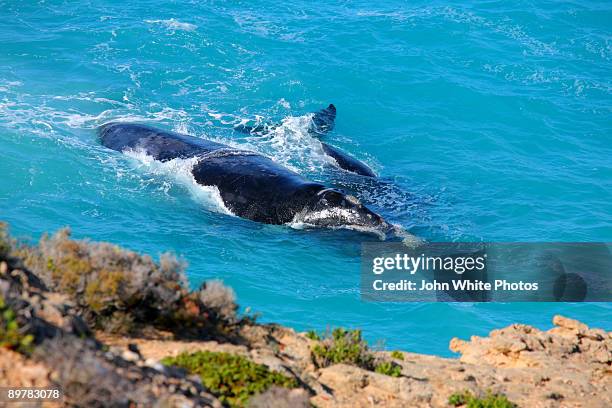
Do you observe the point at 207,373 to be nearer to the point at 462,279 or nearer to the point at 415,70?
the point at 462,279

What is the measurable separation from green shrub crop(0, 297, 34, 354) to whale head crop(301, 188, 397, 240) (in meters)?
9.74

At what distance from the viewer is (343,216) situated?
15.8 m

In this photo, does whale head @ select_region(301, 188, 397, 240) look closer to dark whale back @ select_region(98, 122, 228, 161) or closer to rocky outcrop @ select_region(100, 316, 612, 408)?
dark whale back @ select_region(98, 122, 228, 161)

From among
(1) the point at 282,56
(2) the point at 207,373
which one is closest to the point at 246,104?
(1) the point at 282,56

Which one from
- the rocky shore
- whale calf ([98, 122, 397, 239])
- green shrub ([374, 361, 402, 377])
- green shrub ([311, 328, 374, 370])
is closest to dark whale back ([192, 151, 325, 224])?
whale calf ([98, 122, 397, 239])

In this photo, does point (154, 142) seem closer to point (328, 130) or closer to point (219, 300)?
point (328, 130)

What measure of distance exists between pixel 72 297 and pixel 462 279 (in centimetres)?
893

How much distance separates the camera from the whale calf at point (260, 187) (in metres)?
15.8

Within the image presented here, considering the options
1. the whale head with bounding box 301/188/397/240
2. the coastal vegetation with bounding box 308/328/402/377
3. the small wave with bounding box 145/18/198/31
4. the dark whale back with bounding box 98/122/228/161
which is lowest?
the coastal vegetation with bounding box 308/328/402/377

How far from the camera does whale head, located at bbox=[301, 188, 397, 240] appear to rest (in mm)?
15711

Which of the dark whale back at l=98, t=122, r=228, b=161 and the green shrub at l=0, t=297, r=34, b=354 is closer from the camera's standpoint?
the green shrub at l=0, t=297, r=34, b=354

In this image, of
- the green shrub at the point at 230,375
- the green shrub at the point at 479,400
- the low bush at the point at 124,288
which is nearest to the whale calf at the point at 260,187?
the low bush at the point at 124,288

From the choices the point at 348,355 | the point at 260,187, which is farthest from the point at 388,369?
the point at 260,187

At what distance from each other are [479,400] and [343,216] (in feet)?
24.2
